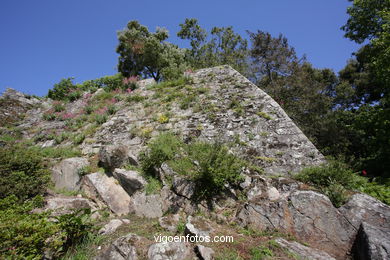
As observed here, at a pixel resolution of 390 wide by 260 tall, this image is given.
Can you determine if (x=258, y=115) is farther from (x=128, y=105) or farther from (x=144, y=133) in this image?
(x=128, y=105)

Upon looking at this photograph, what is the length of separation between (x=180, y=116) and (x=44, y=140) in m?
6.96

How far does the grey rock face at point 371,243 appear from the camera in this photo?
123 inches

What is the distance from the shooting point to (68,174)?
600 cm

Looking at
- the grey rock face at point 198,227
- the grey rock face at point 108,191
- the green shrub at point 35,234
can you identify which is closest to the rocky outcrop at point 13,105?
the grey rock face at point 108,191

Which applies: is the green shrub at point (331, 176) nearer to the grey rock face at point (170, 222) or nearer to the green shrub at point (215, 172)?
the green shrub at point (215, 172)

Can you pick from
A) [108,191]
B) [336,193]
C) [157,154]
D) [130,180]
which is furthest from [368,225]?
[108,191]

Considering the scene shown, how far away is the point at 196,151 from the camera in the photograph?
5.88 meters

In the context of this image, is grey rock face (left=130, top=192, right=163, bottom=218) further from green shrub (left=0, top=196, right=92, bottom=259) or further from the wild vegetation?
green shrub (left=0, top=196, right=92, bottom=259)

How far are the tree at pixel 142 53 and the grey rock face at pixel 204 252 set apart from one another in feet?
50.6

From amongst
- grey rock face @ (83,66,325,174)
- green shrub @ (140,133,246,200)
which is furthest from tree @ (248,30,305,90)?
green shrub @ (140,133,246,200)

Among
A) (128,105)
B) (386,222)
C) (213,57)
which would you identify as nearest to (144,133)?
(128,105)

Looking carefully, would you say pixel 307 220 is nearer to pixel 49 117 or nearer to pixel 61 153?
pixel 61 153

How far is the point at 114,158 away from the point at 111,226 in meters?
2.38

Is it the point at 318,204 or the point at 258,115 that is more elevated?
the point at 258,115
